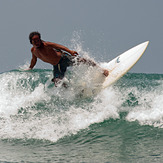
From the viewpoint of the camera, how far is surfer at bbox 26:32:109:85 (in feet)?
18.7

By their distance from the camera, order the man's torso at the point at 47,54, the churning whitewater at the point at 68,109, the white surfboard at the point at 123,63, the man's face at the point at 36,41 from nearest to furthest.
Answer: the churning whitewater at the point at 68,109 → the man's face at the point at 36,41 → the man's torso at the point at 47,54 → the white surfboard at the point at 123,63

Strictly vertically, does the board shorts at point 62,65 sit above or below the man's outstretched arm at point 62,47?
below

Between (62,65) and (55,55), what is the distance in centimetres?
38

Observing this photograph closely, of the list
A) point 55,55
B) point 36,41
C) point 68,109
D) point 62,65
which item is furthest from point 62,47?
point 68,109

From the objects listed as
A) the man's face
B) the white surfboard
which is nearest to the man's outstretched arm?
the man's face

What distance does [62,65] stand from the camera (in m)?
6.41

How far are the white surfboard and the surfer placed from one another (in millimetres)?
615

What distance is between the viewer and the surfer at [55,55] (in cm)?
571

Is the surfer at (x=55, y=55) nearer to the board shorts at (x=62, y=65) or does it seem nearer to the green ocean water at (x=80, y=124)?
the board shorts at (x=62, y=65)

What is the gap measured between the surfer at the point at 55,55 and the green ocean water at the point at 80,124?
289 mm

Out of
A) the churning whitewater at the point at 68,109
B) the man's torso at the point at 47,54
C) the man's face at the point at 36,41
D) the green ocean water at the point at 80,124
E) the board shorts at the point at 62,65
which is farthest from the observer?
the board shorts at the point at 62,65

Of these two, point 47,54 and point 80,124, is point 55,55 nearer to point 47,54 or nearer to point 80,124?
point 47,54

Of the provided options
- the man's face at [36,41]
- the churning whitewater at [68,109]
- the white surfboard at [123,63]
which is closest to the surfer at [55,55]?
the man's face at [36,41]

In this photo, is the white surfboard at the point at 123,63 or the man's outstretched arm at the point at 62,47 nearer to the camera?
the man's outstretched arm at the point at 62,47
